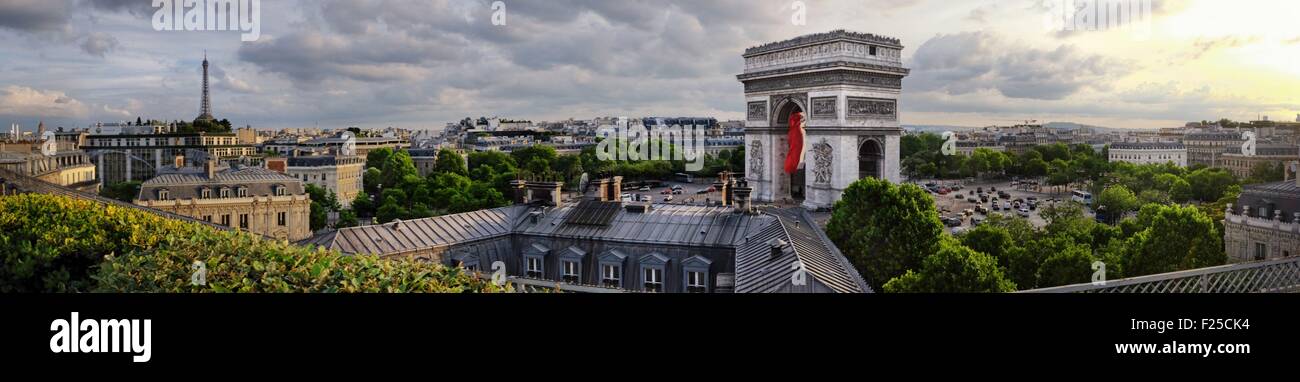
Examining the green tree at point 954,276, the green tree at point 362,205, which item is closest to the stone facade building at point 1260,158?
the green tree at point 954,276

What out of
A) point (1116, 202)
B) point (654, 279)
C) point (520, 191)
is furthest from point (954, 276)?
point (1116, 202)

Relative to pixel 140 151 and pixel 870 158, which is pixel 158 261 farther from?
pixel 140 151

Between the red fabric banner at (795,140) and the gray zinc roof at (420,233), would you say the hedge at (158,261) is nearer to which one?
the gray zinc roof at (420,233)

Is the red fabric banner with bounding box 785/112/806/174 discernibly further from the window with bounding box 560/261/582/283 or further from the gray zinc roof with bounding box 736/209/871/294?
the window with bounding box 560/261/582/283
